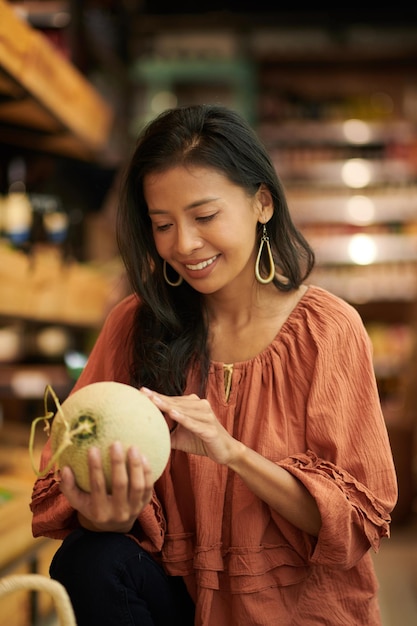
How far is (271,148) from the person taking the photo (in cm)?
666

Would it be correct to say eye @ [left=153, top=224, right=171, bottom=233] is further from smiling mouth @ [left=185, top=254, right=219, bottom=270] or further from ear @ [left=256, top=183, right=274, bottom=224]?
ear @ [left=256, top=183, right=274, bottom=224]

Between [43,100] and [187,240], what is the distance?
1.36 meters

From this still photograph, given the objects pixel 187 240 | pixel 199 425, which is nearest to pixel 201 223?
pixel 187 240

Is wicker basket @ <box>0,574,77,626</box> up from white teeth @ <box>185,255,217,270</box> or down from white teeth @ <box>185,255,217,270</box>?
down

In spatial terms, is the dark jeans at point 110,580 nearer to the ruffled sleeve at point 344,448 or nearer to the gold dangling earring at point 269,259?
the ruffled sleeve at point 344,448

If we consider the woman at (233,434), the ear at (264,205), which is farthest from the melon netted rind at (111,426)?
the ear at (264,205)

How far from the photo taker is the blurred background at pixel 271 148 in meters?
3.46

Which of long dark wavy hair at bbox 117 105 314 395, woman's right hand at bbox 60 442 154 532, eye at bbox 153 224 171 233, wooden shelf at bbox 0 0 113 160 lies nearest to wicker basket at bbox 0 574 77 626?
woman's right hand at bbox 60 442 154 532

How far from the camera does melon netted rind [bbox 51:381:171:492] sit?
1.28m

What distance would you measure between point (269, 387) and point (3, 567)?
109cm

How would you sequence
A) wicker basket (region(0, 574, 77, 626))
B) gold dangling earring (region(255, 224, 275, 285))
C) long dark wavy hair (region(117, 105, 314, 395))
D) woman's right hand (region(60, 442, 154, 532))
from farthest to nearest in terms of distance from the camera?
gold dangling earring (region(255, 224, 275, 285)) → long dark wavy hair (region(117, 105, 314, 395)) → woman's right hand (region(60, 442, 154, 532)) → wicker basket (region(0, 574, 77, 626))

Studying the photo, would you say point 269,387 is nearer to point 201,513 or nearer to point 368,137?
point 201,513

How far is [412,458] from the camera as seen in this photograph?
15.3ft

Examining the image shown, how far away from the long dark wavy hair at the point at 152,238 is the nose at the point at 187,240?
0.13 meters
